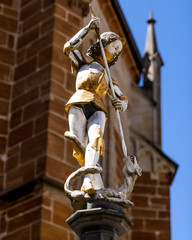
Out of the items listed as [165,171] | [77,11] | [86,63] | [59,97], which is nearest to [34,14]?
[77,11]

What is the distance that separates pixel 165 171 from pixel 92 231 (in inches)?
341

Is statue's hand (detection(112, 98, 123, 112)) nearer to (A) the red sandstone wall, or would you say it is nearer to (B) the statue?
(B) the statue

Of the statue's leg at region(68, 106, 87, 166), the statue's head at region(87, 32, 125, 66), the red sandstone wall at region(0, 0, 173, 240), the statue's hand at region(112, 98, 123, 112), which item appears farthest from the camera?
the red sandstone wall at region(0, 0, 173, 240)

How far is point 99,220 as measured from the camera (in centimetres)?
563

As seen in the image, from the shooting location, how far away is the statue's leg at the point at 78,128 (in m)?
6.10

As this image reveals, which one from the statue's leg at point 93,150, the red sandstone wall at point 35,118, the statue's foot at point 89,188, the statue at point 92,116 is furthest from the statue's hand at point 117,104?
the red sandstone wall at point 35,118

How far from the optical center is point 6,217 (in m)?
9.77

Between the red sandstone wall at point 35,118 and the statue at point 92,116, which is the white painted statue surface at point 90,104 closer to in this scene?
the statue at point 92,116

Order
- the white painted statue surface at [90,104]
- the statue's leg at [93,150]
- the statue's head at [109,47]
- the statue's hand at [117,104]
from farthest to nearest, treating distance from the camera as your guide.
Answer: the statue's head at [109,47] < the statue's hand at [117,104] < the white painted statue surface at [90,104] < the statue's leg at [93,150]

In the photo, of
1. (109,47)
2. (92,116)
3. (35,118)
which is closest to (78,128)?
(92,116)

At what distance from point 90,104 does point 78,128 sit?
8.6 inches

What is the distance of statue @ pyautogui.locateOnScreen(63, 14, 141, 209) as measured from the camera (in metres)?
5.80

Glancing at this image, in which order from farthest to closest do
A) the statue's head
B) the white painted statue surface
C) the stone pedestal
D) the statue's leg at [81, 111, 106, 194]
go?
the statue's head < the white painted statue surface < the statue's leg at [81, 111, 106, 194] < the stone pedestal

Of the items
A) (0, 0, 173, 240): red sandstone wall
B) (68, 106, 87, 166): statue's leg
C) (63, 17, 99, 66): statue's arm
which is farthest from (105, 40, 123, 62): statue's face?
(0, 0, 173, 240): red sandstone wall
